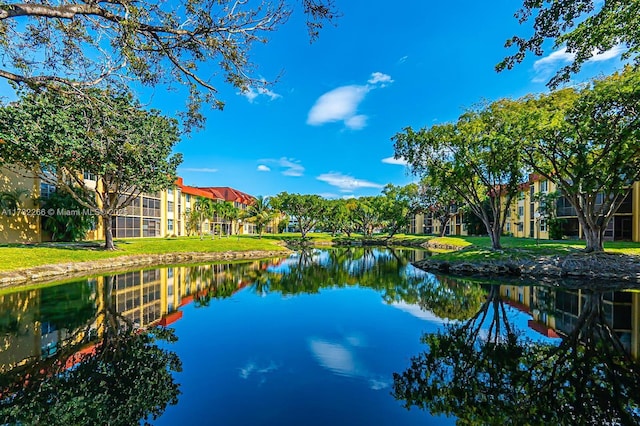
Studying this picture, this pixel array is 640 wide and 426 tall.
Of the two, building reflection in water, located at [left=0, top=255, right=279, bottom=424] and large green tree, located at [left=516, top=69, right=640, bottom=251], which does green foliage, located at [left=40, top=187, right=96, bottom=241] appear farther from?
large green tree, located at [left=516, top=69, right=640, bottom=251]

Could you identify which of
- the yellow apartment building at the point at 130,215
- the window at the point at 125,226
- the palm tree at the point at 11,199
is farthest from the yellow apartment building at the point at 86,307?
the window at the point at 125,226

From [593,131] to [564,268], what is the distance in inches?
310

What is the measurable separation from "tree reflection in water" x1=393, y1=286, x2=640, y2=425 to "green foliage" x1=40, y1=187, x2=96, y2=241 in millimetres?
32695

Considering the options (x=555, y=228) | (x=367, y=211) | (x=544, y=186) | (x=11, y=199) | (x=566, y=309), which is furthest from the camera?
(x=367, y=211)

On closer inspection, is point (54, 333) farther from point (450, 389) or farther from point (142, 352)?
point (450, 389)

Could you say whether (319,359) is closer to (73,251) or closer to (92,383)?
(92,383)

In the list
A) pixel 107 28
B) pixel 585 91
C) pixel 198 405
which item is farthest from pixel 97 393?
pixel 585 91

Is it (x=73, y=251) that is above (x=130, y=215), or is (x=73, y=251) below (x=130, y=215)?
below

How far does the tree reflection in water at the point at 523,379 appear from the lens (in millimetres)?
5039

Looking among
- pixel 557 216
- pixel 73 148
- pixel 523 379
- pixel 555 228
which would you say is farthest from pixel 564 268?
pixel 73 148

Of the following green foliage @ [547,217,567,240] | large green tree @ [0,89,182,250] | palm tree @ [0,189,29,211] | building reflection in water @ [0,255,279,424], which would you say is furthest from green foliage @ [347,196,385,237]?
palm tree @ [0,189,29,211]

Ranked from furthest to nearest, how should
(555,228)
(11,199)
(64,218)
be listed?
1. (555,228)
2. (64,218)
3. (11,199)

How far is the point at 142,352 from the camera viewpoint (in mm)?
7609

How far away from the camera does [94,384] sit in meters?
5.93
